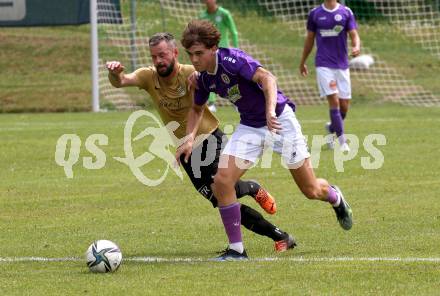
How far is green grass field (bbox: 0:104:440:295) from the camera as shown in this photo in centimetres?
704


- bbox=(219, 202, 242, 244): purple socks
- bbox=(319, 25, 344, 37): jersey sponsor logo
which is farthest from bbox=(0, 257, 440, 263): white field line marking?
bbox=(319, 25, 344, 37): jersey sponsor logo

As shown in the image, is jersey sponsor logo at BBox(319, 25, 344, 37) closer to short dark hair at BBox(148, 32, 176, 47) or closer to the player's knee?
short dark hair at BBox(148, 32, 176, 47)

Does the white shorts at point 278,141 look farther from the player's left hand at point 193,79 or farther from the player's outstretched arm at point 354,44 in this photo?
the player's outstretched arm at point 354,44

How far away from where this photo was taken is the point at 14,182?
1246 centimetres

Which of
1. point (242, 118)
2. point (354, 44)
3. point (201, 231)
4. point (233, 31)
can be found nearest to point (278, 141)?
point (242, 118)

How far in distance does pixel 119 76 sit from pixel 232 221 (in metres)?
1.63

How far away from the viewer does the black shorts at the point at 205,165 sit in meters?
8.70

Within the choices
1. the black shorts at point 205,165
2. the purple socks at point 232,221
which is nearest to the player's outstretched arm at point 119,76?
the black shorts at point 205,165

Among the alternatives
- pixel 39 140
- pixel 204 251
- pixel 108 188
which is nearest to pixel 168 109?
pixel 204 251

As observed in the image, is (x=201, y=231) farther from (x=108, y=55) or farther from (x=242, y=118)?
(x=108, y=55)

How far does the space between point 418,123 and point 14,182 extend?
804 cm

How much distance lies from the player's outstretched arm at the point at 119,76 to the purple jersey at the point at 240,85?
29.7 inches

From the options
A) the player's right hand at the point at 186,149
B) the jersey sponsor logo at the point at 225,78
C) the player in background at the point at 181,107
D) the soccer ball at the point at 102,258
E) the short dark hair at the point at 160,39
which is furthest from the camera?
the player in background at the point at 181,107

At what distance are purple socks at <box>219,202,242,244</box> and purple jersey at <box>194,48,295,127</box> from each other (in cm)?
68
